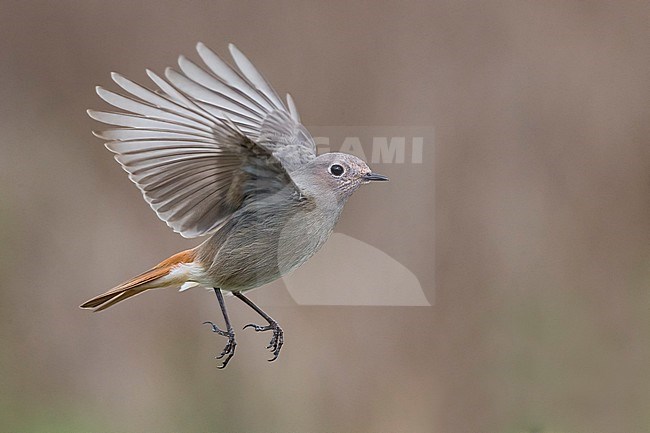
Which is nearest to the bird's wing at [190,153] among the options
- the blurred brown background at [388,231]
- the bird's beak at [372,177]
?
the bird's beak at [372,177]

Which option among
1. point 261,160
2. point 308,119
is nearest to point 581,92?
point 308,119

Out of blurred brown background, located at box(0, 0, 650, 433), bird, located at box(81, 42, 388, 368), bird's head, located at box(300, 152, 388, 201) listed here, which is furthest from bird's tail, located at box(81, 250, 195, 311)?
blurred brown background, located at box(0, 0, 650, 433)

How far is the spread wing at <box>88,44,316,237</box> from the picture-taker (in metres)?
1.11

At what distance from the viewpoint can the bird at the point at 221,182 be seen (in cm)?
112

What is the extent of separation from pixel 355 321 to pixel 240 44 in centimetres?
105

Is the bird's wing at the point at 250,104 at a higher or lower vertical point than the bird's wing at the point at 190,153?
higher

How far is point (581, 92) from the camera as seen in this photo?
355cm

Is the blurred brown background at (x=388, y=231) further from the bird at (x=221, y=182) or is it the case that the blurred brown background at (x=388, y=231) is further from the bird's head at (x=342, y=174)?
the bird's head at (x=342, y=174)

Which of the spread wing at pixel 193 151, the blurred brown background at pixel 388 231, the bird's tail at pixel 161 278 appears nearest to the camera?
the spread wing at pixel 193 151

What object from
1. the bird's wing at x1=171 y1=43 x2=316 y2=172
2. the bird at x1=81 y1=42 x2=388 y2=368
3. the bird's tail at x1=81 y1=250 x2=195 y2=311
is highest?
the bird's wing at x1=171 y1=43 x2=316 y2=172

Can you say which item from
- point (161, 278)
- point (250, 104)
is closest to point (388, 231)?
point (250, 104)

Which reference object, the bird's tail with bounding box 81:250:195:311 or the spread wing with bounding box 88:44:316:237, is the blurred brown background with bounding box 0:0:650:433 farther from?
the spread wing with bounding box 88:44:316:237

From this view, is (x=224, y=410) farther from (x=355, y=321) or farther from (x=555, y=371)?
(x=555, y=371)

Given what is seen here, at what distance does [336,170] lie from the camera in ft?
3.74
